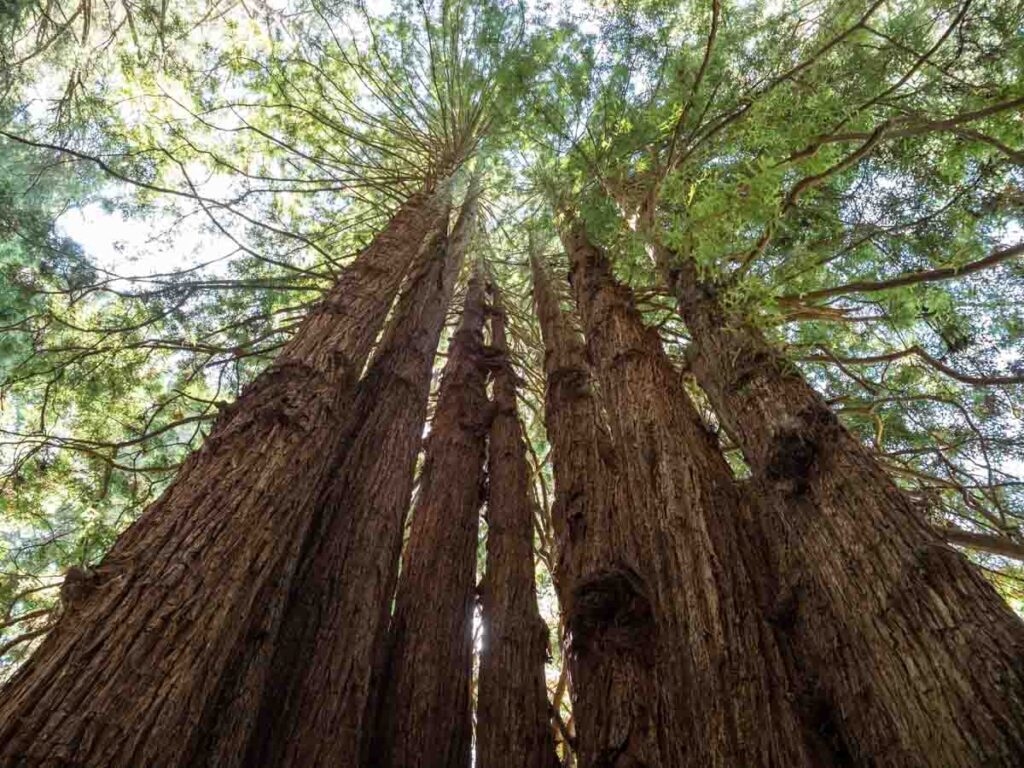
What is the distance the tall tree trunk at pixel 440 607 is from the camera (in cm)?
258

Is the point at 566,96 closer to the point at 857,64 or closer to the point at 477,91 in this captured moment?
the point at 857,64

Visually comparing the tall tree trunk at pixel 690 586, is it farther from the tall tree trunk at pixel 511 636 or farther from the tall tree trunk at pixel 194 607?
the tall tree trunk at pixel 194 607

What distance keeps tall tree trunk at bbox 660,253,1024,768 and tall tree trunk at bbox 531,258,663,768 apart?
2.03ft

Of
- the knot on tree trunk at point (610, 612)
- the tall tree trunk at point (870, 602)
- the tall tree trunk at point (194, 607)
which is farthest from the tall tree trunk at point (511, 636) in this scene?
the tall tree trunk at point (870, 602)

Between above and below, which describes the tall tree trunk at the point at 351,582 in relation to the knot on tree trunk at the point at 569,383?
below

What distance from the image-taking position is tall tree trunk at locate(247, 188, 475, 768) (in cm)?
219

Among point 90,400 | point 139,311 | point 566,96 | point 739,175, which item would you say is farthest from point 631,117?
point 90,400

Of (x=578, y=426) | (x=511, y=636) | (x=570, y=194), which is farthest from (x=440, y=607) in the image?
(x=570, y=194)

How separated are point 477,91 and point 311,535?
23.8 ft

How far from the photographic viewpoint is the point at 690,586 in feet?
7.01

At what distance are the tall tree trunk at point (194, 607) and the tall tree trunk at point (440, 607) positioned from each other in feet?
2.66

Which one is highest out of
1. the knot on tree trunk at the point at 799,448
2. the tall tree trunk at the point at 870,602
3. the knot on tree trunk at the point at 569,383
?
the knot on tree trunk at the point at 569,383

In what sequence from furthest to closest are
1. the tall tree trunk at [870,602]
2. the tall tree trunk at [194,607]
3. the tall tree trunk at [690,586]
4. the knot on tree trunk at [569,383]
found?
the knot on tree trunk at [569,383], the tall tree trunk at [690,586], the tall tree trunk at [194,607], the tall tree trunk at [870,602]

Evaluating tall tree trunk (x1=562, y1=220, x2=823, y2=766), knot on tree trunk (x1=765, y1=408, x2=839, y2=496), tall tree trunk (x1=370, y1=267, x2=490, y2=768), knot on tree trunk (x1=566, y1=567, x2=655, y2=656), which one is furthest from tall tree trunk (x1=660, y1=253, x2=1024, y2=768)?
tall tree trunk (x1=370, y1=267, x2=490, y2=768)
